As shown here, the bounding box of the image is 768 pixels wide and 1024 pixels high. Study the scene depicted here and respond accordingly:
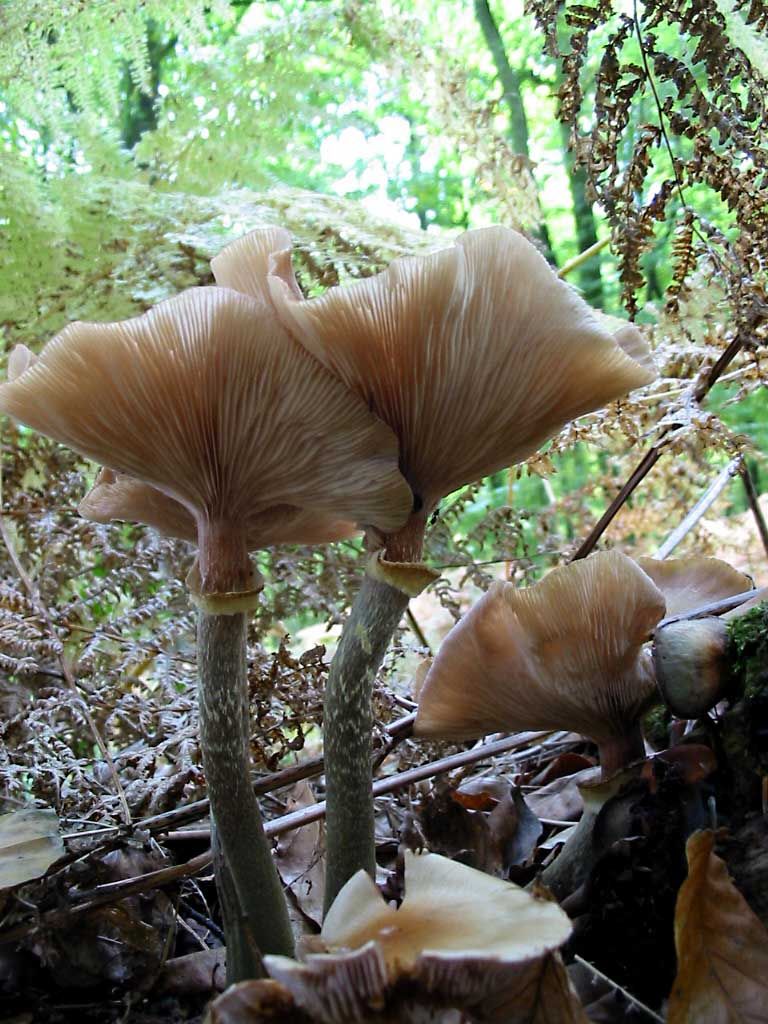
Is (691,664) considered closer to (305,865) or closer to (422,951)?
(422,951)

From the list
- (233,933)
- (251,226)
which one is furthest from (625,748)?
(251,226)

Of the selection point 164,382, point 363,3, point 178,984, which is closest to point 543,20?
point 164,382

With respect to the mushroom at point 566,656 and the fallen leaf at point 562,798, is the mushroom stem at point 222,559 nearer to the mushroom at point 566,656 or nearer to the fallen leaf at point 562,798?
the mushroom at point 566,656

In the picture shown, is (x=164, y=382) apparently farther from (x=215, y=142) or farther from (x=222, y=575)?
(x=215, y=142)

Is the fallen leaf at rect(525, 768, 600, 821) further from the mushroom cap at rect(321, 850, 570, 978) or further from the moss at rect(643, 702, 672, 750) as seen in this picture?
the mushroom cap at rect(321, 850, 570, 978)

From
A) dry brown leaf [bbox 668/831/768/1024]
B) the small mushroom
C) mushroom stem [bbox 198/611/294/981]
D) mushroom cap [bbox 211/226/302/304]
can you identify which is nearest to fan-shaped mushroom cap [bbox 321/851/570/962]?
dry brown leaf [bbox 668/831/768/1024]
